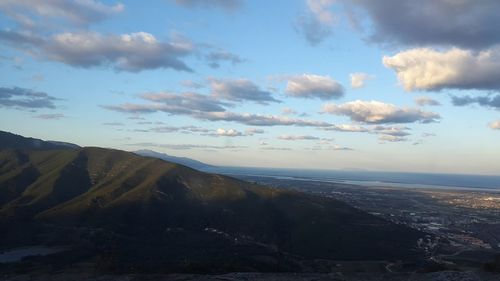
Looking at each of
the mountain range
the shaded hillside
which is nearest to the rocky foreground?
the mountain range

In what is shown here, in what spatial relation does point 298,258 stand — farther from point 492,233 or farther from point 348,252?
point 492,233

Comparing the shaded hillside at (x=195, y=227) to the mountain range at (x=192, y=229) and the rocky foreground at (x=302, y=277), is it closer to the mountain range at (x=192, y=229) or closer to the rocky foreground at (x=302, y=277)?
the mountain range at (x=192, y=229)

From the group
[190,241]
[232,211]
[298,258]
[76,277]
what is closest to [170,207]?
[232,211]

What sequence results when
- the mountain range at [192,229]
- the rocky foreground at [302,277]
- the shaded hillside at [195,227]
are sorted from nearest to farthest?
the rocky foreground at [302,277], the mountain range at [192,229], the shaded hillside at [195,227]

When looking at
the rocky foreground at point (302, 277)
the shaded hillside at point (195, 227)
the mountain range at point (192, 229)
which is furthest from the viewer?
the shaded hillside at point (195, 227)

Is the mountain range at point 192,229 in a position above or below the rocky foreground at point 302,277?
below

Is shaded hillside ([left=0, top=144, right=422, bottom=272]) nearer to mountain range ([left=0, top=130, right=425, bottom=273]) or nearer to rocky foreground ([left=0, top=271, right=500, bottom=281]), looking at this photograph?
mountain range ([left=0, top=130, right=425, bottom=273])

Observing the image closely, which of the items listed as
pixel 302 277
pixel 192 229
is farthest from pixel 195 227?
pixel 302 277

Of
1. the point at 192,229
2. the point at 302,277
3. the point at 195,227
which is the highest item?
the point at 302,277

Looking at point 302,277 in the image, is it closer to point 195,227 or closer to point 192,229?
point 192,229

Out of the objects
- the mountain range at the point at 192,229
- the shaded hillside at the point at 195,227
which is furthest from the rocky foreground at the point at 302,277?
the shaded hillside at the point at 195,227

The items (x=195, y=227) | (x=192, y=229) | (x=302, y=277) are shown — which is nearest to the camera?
(x=302, y=277)
